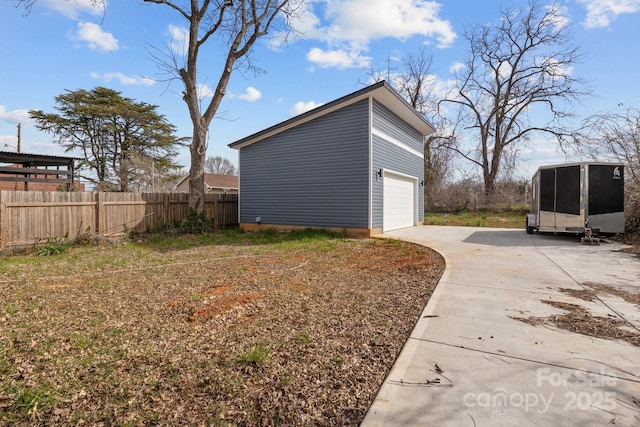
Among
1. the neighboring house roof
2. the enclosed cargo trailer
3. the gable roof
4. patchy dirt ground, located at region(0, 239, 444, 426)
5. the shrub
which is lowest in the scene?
patchy dirt ground, located at region(0, 239, 444, 426)

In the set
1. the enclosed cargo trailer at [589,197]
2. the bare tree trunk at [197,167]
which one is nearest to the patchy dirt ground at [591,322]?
the enclosed cargo trailer at [589,197]

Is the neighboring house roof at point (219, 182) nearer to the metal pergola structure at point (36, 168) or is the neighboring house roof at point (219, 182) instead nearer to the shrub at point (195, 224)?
the metal pergola structure at point (36, 168)

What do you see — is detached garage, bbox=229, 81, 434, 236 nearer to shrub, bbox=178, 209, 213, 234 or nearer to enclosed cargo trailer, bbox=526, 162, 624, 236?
shrub, bbox=178, 209, 213, 234

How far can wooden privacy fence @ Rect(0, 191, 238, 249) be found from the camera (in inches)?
290

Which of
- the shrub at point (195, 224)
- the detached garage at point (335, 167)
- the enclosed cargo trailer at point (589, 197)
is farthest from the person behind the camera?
the shrub at point (195, 224)

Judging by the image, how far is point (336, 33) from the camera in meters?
12.1

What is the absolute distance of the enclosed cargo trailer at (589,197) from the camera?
8.45 metres

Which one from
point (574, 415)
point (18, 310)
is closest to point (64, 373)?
point (18, 310)

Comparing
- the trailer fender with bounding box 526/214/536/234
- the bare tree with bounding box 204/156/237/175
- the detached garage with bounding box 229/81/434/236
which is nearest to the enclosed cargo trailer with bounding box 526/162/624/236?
the trailer fender with bounding box 526/214/536/234

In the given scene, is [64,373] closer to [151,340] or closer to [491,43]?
[151,340]

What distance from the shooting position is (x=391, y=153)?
11.4 metres

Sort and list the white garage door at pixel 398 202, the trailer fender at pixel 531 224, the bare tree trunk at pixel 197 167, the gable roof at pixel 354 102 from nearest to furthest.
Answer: the gable roof at pixel 354 102 < the trailer fender at pixel 531 224 < the white garage door at pixel 398 202 < the bare tree trunk at pixel 197 167

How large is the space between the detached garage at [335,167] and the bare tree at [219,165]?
4123cm

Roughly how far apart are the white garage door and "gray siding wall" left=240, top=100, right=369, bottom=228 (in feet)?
4.83
